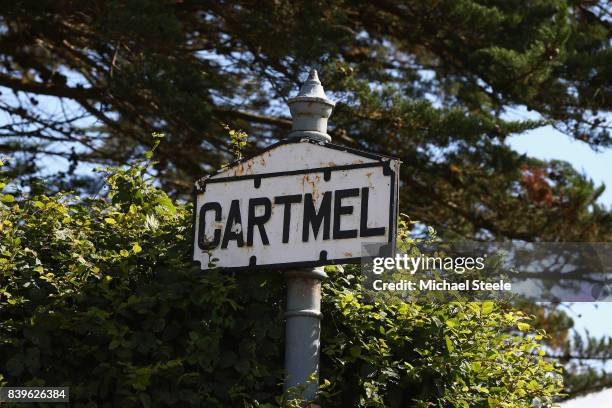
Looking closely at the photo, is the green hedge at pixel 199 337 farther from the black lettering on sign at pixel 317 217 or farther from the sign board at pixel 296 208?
the black lettering on sign at pixel 317 217

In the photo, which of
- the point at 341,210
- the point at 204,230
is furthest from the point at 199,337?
the point at 341,210

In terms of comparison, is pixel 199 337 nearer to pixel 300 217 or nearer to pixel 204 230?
pixel 204 230

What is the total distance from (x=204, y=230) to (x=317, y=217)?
406mm

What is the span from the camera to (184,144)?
10531 mm

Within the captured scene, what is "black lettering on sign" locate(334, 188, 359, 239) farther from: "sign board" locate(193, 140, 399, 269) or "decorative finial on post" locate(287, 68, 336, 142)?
"decorative finial on post" locate(287, 68, 336, 142)

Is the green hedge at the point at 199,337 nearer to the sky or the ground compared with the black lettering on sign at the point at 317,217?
nearer to the ground

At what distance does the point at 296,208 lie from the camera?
3.35 meters

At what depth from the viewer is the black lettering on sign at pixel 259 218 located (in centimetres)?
338

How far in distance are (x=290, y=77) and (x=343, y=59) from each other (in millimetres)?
1226

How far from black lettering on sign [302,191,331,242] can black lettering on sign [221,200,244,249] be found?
23 centimetres

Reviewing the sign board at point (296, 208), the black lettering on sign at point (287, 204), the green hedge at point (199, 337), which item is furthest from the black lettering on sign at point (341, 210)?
the green hedge at point (199, 337)

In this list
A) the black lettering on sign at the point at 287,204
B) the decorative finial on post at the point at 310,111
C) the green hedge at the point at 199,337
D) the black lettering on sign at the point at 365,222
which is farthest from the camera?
the decorative finial on post at the point at 310,111

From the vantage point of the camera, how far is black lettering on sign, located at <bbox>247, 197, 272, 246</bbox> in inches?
133

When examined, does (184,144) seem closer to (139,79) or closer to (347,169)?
(139,79)
